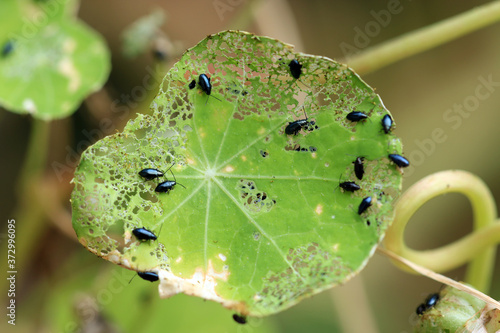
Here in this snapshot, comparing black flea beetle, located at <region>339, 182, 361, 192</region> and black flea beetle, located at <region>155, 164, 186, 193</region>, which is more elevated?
black flea beetle, located at <region>339, 182, 361, 192</region>

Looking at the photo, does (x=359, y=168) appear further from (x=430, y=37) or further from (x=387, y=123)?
(x=430, y=37)

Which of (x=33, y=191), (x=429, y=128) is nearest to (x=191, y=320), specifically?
(x=33, y=191)

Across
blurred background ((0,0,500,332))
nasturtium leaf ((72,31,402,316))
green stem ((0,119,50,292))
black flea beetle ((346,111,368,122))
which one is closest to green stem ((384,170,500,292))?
nasturtium leaf ((72,31,402,316))

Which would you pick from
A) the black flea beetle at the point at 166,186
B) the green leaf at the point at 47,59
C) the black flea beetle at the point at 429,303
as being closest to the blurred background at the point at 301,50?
the green leaf at the point at 47,59

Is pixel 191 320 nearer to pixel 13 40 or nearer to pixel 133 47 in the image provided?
pixel 133 47

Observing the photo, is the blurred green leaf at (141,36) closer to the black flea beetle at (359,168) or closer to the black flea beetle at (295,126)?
the black flea beetle at (295,126)

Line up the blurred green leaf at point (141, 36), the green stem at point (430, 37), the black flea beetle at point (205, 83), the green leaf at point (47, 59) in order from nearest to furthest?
the black flea beetle at point (205, 83) < the green stem at point (430, 37) < the green leaf at point (47, 59) < the blurred green leaf at point (141, 36)

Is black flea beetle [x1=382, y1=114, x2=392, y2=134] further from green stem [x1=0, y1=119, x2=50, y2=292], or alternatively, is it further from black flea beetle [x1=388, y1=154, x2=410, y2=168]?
green stem [x1=0, y1=119, x2=50, y2=292]
